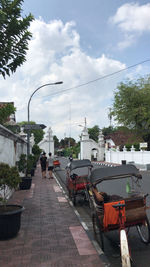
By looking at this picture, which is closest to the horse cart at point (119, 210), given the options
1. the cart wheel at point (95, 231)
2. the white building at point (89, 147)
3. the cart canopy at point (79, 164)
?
the cart wheel at point (95, 231)

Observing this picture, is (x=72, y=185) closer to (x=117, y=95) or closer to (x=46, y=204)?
(x=46, y=204)

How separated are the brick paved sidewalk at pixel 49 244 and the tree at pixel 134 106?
29004 mm

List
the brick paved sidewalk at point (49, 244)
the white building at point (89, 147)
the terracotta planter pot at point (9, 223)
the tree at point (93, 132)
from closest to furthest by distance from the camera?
1. the brick paved sidewalk at point (49, 244)
2. the terracotta planter pot at point (9, 223)
3. the white building at point (89, 147)
4. the tree at point (93, 132)

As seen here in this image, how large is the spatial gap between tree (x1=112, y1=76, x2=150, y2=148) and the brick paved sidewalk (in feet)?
95.2

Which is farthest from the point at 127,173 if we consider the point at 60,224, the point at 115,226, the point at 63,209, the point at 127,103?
the point at 127,103

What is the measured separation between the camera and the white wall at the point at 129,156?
31.7 meters

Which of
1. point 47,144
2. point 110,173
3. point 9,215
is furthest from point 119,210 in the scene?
point 47,144

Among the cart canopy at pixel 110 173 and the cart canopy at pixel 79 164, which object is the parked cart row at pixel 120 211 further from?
the cart canopy at pixel 79 164

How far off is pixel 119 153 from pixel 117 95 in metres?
9.03

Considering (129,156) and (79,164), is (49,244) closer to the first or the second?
(79,164)

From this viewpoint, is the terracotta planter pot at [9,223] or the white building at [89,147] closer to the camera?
the terracotta planter pot at [9,223]

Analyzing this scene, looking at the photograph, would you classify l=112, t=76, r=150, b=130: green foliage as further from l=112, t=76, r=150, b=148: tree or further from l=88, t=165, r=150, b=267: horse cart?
l=88, t=165, r=150, b=267: horse cart

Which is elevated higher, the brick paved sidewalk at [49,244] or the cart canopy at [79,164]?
the cart canopy at [79,164]

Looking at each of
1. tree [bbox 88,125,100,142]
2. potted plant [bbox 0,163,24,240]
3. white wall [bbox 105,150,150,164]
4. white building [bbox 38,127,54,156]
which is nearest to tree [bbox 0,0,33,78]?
potted plant [bbox 0,163,24,240]
